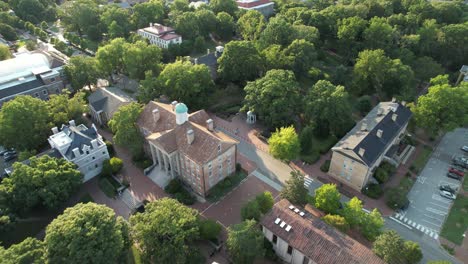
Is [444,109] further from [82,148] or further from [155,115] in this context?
[82,148]

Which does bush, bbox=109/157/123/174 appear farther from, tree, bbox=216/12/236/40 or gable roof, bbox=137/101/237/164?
tree, bbox=216/12/236/40

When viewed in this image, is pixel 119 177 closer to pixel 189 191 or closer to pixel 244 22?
pixel 189 191

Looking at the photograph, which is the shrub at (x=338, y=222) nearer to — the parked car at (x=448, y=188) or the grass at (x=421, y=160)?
the parked car at (x=448, y=188)

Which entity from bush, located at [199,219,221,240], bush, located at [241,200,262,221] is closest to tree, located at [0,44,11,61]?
bush, located at [199,219,221,240]

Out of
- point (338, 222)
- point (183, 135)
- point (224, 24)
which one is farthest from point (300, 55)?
point (338, 222)

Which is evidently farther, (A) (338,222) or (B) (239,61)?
(B) (239,61)
